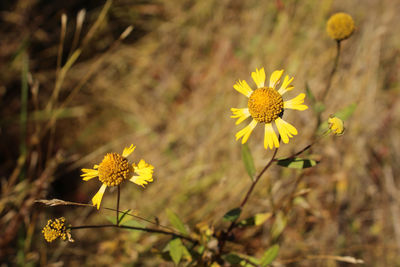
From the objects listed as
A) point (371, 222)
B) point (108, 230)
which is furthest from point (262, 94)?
point (108, 230)

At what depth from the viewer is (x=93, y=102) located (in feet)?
10.7

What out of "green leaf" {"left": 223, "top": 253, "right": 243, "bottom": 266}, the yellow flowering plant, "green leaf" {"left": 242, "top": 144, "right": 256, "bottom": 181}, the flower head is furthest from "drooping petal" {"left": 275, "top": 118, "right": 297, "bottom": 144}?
the flower head

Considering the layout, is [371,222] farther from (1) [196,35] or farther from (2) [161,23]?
(2) [161,23]

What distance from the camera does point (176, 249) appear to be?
122 centimetres

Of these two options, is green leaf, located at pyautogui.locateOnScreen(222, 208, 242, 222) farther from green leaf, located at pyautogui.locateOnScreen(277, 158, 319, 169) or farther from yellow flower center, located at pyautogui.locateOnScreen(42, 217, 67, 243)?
yellow flower center, located at pyautogui.locateOnScreen(42, 217, 67, 243)

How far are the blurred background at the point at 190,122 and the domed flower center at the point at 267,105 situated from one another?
68 cm

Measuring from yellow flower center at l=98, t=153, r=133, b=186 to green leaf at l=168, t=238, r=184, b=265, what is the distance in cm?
34

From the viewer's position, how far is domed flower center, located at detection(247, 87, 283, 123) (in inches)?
45.9

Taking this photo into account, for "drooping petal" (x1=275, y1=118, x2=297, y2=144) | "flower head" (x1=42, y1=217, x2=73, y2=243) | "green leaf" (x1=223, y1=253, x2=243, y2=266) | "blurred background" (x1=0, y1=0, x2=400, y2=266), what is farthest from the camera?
"blurred background" (x1=0, y1=0, x2=400, y2=266)

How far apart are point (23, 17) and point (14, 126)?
1053 millimetres

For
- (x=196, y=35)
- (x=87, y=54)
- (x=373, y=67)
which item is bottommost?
(x=373, y=67)

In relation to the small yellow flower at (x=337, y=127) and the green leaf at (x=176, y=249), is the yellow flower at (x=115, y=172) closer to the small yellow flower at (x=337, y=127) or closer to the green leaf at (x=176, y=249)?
the green leaf at (x=176, y=249)

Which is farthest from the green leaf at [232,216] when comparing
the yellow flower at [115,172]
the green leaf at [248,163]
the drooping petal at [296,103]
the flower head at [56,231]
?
the flower head at [56,231]

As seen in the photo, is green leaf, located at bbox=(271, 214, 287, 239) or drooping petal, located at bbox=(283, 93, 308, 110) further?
green leaf, located at bbox=(271, 214, 287, 239)
